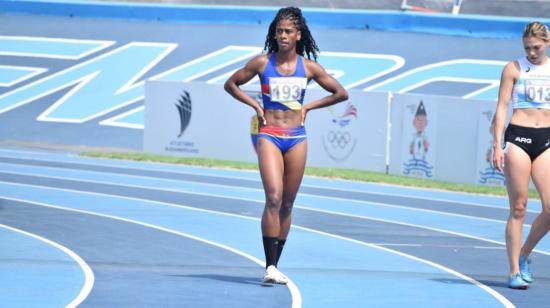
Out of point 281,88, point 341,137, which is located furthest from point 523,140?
point 341,137

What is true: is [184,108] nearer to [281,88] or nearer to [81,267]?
[81,267]

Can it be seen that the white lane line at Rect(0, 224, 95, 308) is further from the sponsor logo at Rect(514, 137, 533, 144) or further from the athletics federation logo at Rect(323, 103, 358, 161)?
the athletics federation logo at Rect(323, 103, 358, 161)

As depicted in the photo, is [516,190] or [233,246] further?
[233,246]

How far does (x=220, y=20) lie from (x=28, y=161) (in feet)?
36.4

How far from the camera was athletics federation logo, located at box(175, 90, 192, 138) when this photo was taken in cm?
2419

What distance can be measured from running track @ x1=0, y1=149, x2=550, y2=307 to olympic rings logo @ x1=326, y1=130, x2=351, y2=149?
78.3 inches

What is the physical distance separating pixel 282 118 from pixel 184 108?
14731 mm

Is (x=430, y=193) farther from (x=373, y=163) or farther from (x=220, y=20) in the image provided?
(x=220, y=20)

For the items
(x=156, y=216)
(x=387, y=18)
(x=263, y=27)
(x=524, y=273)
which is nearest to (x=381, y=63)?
(x=387, y=18)

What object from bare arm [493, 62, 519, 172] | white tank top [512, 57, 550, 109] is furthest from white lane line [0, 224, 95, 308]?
white tank top [512, 57, 550, 109]

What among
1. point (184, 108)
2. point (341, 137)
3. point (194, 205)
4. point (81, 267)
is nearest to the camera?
point (81, 267)

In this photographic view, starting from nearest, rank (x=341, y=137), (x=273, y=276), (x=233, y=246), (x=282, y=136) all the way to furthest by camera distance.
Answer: (x=273, y=276), (x=282, y=136), (x=233, y=246), (x=341, y=137)

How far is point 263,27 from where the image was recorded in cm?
3164

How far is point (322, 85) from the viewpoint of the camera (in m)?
9.93
